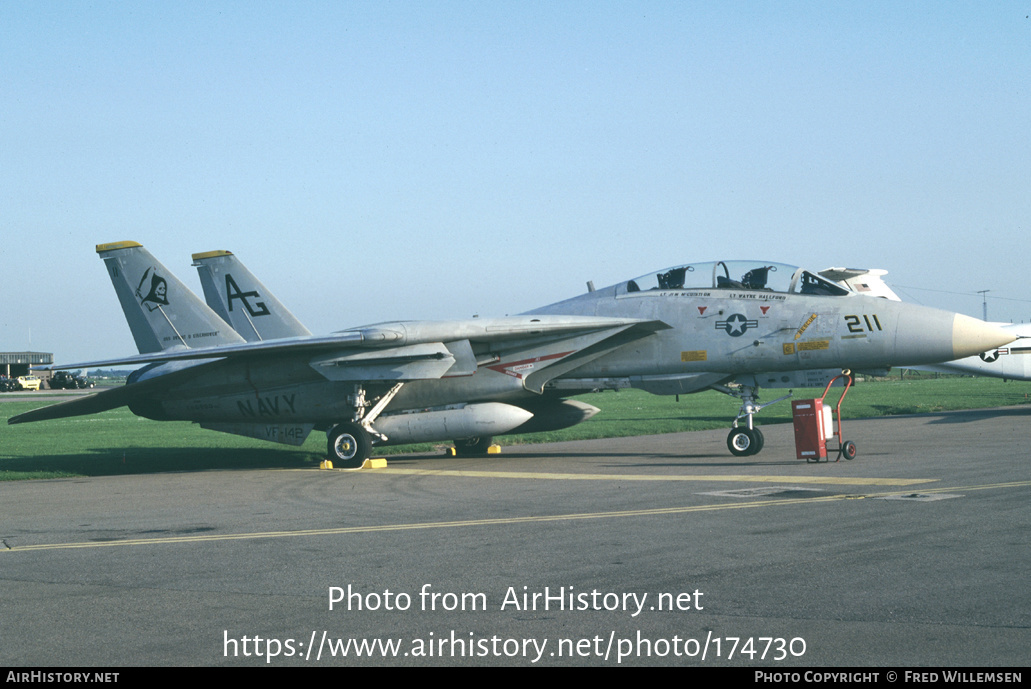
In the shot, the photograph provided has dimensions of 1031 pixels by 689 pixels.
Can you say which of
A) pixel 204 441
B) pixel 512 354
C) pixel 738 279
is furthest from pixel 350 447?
pixel 204 441

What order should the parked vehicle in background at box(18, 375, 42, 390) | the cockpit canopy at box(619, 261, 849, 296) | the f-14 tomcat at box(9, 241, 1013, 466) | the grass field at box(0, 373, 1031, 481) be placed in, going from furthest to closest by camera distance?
the parked vehicle in background at box(18, 375, 42, 390), the grass field at box(0, 373, 1031, 481), the cockpit canopy at box(619, 261, 849, 296), the f-14 tomcat at box(9, 241, 1013, 466)

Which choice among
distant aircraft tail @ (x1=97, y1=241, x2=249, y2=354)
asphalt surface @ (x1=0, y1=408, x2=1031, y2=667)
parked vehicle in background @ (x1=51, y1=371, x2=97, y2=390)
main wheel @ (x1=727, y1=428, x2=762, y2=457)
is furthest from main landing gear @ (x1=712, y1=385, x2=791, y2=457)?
parked vehicle in background @ (x1=51, y1=371, x2=97, y2=390)

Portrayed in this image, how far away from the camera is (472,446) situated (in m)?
19.7

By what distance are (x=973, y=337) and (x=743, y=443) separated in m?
4.03

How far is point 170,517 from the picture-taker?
1034 centimetres

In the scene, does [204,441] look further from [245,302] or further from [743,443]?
[743,443]

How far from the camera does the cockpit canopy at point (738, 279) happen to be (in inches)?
640

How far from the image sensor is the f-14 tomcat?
619 inches

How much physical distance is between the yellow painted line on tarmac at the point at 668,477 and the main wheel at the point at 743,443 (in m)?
2.99

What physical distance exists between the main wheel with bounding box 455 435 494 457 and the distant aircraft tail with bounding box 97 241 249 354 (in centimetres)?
518

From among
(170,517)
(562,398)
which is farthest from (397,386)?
(170,517)

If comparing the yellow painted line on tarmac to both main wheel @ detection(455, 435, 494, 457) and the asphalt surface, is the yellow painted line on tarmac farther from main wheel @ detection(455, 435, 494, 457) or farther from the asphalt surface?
main wheel @ detection(455, 435, 494, 457)
